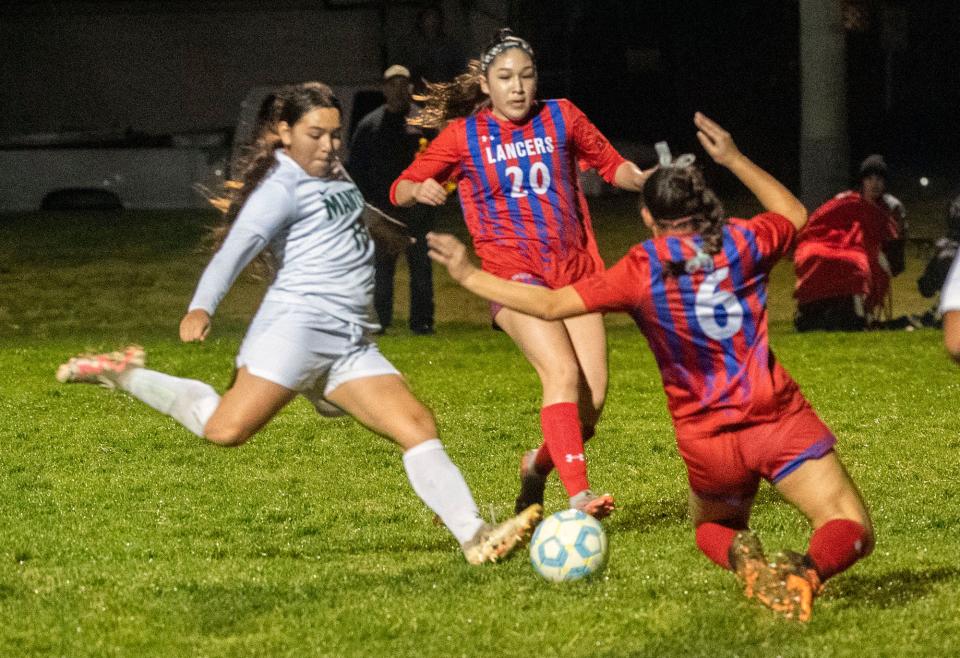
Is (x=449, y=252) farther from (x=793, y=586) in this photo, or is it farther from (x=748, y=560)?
(x=793, y=586)

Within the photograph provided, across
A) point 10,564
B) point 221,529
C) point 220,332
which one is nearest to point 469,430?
point 221,529

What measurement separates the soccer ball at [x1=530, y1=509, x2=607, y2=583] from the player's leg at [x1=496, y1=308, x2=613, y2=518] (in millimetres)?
615

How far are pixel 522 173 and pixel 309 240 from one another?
1.26 m

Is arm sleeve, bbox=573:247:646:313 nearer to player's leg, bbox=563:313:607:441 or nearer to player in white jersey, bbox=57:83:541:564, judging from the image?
player in white jersey, bbox=57:83:541:564

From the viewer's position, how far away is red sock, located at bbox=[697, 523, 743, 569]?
5.61 meters

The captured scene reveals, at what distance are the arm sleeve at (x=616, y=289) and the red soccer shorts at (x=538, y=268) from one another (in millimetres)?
1619

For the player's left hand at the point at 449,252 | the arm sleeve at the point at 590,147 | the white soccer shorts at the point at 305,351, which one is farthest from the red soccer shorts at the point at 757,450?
the arm sleeve at the point at 590,147

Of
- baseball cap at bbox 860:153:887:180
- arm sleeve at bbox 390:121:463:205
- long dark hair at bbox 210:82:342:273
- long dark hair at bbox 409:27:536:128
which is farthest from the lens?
baseball cap at bbox 860:153:887:180

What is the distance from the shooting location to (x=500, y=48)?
7.26 metres

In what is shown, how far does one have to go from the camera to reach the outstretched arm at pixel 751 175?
225 inches

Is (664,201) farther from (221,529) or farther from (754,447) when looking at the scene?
(221,529)

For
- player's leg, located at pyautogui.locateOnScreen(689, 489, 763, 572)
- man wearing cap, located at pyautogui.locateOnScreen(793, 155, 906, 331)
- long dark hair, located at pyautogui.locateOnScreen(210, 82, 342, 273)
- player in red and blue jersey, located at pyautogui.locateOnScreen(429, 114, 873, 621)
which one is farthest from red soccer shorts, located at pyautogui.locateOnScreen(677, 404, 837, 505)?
man wearing cap, located at pyautogui.locateOnScreen(793, 155, 906, 331)

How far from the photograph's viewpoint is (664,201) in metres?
5.54

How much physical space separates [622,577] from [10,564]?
7.83ft
